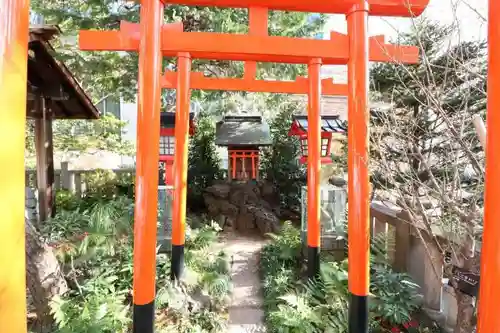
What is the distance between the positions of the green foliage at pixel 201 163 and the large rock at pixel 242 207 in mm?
926

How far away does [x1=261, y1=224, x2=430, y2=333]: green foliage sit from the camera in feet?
12.6

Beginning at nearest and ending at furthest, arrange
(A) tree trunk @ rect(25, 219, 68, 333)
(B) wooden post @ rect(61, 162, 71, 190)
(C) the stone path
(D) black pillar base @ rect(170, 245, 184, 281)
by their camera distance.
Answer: (A) tree trunk @ rect(25, 219, 68, 333) < (C) the stone path < (D) black pillar base @ rect(170, 245, 184, 281) < (B) wooden post @ rect(61, 162, 71, 190)

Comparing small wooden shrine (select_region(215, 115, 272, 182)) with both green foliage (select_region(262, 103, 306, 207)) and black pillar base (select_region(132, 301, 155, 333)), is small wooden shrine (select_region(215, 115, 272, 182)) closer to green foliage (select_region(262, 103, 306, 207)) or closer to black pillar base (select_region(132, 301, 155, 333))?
green foliage (select_region(262, 103, 306, 207))

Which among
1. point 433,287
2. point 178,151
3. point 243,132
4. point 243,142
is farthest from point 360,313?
point 243,132

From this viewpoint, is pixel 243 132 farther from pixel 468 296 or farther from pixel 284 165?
pixel 468 296

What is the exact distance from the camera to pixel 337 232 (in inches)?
233

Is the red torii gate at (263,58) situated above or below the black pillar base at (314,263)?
above

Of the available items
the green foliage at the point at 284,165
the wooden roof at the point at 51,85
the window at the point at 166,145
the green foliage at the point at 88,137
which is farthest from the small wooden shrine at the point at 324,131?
the green foliage at the point at 88,137

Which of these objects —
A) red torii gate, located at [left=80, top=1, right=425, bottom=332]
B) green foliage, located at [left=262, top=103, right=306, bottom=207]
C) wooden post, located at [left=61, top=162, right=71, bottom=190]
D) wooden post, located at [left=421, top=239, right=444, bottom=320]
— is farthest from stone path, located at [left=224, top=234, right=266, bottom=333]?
wooden post, located at [left=61, top=162, right=71, bottom=190]

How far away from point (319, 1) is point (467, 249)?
2.86m

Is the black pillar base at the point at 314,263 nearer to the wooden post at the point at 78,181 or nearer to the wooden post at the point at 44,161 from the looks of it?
the wooden post at the point at 44,161

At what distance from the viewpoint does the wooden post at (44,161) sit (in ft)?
21.3

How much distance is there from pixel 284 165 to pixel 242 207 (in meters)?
2.50

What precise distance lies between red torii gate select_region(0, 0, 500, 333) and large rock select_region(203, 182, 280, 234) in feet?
12.6
